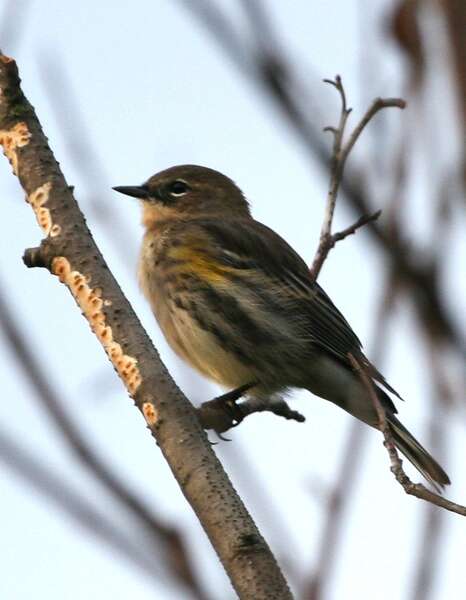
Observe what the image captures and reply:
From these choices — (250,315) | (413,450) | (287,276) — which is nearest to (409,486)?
(413,450)

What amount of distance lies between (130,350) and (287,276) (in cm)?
422

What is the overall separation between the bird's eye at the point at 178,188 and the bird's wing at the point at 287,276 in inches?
27.0

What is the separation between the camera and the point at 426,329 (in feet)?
6.51

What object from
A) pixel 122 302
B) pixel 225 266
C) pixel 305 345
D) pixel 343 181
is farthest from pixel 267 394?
pixel 343 181

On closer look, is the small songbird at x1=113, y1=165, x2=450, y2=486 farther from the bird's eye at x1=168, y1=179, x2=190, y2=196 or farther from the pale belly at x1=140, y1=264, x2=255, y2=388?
the bird's eye at x1=168, y1=179, x2=190, y2=196

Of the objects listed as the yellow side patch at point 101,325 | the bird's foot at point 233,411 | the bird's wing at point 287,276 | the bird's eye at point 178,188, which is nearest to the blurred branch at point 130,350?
the yellow side patch at point 101,325

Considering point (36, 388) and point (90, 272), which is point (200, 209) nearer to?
point (90, 272)

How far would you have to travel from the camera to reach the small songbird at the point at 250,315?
279 inches

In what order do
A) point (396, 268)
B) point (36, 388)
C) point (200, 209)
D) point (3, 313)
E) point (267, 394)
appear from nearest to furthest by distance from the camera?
1. point (396, 268)
2. point (36, 388)
3. point (3, 313)
4. point (267, 394)
5. point (200, 209)

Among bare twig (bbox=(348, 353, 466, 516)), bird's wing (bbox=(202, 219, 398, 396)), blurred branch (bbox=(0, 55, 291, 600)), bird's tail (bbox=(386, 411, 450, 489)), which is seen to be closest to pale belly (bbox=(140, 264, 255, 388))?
bird's wing (bbox=(202, 219, 398, 396))

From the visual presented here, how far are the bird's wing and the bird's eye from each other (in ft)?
2.25

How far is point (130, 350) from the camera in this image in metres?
3.70

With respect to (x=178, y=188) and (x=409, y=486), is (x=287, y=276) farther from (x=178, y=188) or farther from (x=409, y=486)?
(x=409, y=486)

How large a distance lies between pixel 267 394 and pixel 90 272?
3.60m
